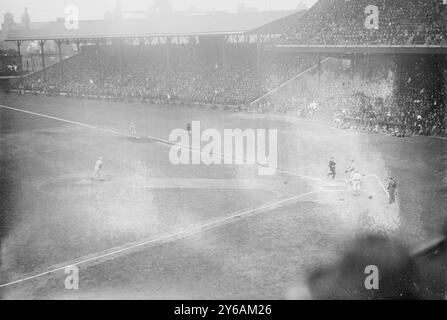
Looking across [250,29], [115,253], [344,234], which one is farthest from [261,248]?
[250,29]

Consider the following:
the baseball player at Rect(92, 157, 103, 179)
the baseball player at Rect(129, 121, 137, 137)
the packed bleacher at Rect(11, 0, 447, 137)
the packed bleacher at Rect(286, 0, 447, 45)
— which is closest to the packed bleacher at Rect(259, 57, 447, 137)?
the packed bleacher at Rect(11, 0, 447, 137)

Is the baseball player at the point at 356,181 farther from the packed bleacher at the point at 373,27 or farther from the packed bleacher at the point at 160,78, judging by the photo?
the packed bleacher at the point at 160,78

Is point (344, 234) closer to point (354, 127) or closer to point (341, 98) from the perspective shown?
point (354, 127)

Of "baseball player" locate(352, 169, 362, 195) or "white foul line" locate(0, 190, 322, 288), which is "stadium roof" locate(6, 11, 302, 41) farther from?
"white foul line" locate(0, 190, 322, 288)

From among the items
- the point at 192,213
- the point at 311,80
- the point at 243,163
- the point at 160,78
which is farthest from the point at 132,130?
the point at 160,78

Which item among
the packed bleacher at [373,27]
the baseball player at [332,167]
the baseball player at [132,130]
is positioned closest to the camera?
the baseball player at [332,167]

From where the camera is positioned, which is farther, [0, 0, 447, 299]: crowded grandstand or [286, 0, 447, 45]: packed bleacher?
[286, 0, 447, 45]: packed bleacher

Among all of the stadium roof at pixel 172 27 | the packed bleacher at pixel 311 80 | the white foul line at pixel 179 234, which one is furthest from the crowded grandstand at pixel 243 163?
the stadium roof at pixel 172 27

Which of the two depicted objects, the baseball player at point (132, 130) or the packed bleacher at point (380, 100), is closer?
the packed bleacher at point (380, 100)
